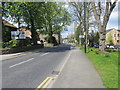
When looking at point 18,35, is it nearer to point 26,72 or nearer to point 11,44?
point 11,44

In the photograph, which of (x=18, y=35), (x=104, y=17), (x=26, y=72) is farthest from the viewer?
(x=18, y=35)

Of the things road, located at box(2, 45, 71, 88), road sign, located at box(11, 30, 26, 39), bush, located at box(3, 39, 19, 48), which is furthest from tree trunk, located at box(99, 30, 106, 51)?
road sign, located at box(11, 30, 26, 39)

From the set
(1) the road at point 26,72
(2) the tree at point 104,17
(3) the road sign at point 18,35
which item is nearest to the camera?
(1) the road at point 26,72

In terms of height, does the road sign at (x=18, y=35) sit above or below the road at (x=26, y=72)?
above

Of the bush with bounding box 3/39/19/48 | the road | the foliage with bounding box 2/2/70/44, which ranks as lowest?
the road

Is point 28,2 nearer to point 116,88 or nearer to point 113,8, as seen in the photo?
point 113,8

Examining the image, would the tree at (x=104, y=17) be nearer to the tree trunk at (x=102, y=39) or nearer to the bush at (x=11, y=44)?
the tree trunk at (x=102, y=39)

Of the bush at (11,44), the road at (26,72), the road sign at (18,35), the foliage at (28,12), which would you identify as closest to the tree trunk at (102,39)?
the road at (26,72)

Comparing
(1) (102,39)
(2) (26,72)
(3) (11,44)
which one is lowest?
(2) (26,72)

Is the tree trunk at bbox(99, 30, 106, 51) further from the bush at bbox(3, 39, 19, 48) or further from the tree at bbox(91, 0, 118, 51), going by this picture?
the bush at bbox(3, 39, 19, 48)

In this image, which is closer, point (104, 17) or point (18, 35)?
point (104, 17)

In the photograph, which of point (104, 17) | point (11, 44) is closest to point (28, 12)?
point (11, 44)

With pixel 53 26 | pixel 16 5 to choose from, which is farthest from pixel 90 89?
pixel 53 26

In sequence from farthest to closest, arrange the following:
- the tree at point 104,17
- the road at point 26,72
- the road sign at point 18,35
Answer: the road sign at point 18,35
the tree at point 104,17
the road at point 26,72
